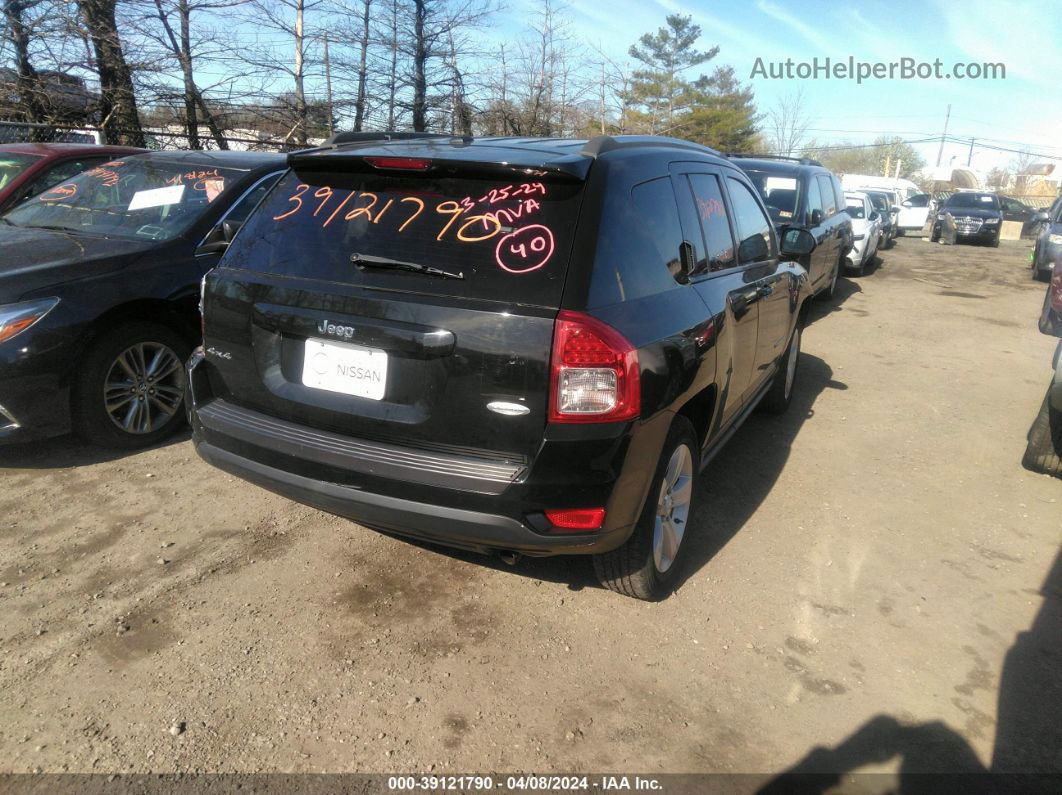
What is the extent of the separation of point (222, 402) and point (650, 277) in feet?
5.93

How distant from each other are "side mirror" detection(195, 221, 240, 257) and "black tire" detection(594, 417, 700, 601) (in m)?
2.77

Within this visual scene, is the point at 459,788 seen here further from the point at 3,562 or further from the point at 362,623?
the point at 3,562

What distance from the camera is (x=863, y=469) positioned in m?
4.88

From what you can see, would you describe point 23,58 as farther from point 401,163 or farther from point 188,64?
point 401,163

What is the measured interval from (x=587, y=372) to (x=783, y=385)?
354 cm

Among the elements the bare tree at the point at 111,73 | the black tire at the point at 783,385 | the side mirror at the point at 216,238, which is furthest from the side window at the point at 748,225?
the bare tree at the point at 111,73

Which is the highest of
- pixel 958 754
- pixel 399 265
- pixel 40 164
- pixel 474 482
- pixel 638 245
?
pixel 40 164

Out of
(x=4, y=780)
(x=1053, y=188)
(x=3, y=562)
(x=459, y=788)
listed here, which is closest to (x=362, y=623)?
(x=459, y=788)

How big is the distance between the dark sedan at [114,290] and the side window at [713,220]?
2.55 meters

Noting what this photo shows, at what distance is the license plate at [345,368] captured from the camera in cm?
266

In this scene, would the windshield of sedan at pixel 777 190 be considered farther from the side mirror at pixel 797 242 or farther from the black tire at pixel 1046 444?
the black tire at pixel 1046 444

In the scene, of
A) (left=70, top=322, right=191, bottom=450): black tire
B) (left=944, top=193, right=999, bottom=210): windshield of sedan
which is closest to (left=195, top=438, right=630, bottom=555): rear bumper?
(left=70, top=322, right=191, bottom=450): black tire

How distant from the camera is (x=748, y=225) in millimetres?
4414

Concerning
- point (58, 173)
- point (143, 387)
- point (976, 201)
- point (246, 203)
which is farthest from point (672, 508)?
point (976, 201)
